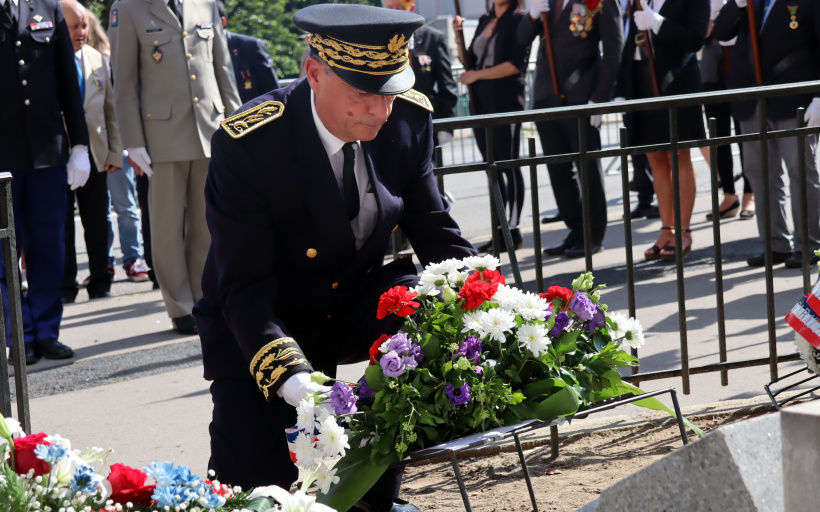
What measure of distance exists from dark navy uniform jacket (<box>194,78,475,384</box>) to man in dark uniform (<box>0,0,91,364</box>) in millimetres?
3001

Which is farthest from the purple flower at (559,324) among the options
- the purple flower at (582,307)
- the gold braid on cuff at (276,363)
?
the gold braid on cuff at (276,363)

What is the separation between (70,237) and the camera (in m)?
7.98

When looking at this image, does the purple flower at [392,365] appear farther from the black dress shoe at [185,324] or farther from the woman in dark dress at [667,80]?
the woman in dark dress at [667,80]

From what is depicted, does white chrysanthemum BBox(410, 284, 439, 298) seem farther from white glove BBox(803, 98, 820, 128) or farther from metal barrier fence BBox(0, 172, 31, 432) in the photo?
white glove BBox(803, 98, 820, 128)

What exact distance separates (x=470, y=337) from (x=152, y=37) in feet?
14.3

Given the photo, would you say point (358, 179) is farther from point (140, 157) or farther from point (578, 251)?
point (578, 251)

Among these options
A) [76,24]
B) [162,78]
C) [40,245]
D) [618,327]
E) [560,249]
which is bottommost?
[560,249]

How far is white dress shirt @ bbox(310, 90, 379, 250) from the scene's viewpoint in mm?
3160

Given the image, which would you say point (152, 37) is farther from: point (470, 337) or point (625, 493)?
point (625, 493)

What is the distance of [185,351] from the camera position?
6.00m

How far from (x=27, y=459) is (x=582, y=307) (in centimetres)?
131

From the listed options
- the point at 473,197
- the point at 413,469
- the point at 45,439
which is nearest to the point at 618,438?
the point at 413,469

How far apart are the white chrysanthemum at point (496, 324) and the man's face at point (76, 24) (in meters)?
6.08

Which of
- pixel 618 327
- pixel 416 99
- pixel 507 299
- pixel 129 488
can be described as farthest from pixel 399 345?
pixel 416 99
